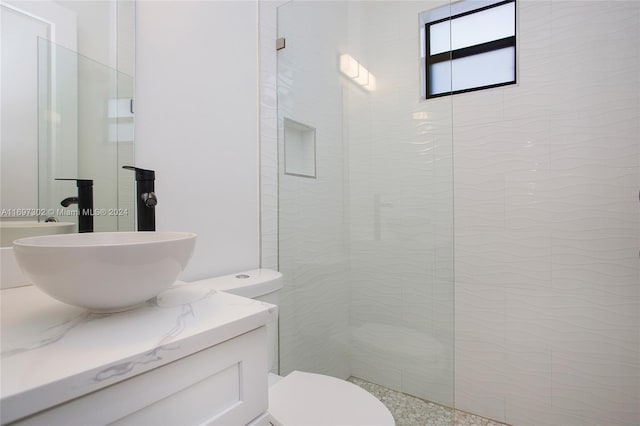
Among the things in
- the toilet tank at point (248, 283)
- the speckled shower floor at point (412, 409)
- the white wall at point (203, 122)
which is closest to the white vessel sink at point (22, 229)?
the white wall at point (203, 122)

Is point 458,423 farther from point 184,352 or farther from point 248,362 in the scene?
point 184,352

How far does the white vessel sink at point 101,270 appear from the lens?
47 cm

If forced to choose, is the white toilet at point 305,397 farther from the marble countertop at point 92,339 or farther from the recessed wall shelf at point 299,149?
the recessed wall shelf at point 299,149

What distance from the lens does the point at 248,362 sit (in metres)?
0.56

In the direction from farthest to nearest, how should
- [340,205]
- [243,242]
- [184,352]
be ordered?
[340,205] < [243,242] < [184,352]

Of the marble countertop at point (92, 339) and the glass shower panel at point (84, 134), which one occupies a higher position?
the glass shower panel at point (84, 134)

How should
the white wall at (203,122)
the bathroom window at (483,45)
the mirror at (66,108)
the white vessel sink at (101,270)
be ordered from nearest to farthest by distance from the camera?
the white vessel sink at (101,270)
the mirror at (66,108)
the white wall at (203,122)
the bathroom window at (483,45)

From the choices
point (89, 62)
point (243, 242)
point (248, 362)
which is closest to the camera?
point (248, 362)

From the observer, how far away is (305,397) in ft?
3.58

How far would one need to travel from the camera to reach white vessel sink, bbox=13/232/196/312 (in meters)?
0.47

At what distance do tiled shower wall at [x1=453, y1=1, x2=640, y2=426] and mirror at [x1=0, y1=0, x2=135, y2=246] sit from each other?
1.64m

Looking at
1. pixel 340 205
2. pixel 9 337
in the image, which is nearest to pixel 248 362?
pixel 9 337

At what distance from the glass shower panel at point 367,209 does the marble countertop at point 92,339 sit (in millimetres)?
957

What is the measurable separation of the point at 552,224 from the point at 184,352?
72.3 inches
